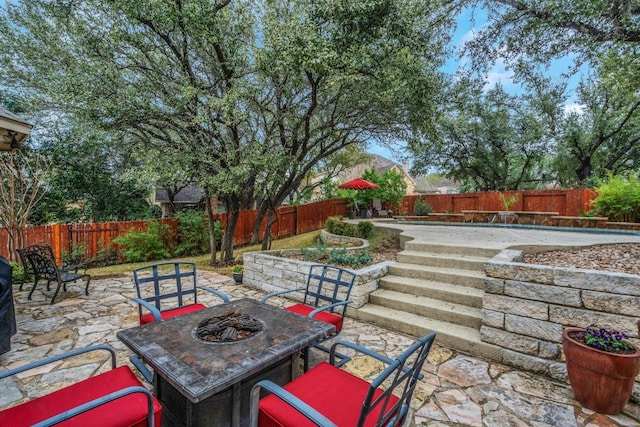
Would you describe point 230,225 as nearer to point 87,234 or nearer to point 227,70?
point 227,70

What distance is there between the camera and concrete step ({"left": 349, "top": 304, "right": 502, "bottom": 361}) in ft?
10.3

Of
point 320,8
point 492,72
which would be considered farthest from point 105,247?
point 492,72

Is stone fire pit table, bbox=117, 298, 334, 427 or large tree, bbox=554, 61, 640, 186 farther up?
large tree, bbox=554, 61, 640, 186

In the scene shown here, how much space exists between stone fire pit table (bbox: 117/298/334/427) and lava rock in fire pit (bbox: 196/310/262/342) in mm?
54

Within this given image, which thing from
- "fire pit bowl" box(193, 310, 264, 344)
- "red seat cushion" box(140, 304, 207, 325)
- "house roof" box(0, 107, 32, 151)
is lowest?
"red seat cushion" box(140, 304, 207, 325)

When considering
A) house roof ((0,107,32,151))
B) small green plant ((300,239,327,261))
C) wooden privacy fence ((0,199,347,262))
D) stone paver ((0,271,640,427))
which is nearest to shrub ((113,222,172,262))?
wooden privacy fence ((0,199,347,262))

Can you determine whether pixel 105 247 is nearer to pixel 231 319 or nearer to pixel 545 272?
pixel 231 319

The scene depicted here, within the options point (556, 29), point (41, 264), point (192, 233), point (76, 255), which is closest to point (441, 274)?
point (556, 29)

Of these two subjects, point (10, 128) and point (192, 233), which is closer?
point (10, 128)

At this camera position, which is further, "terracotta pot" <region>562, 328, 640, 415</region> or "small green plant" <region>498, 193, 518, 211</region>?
"small green plant" <region>498, 193, 518, 211</region>

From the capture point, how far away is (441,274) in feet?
13.9

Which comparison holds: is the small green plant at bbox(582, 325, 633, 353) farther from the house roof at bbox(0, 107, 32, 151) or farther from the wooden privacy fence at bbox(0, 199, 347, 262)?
the wooden privacy fence at bbox(0, 199, 347, 262)

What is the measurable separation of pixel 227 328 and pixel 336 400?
37.0 inches

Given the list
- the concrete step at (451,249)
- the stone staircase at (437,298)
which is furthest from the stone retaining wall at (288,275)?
the concrete step at (451,249)
